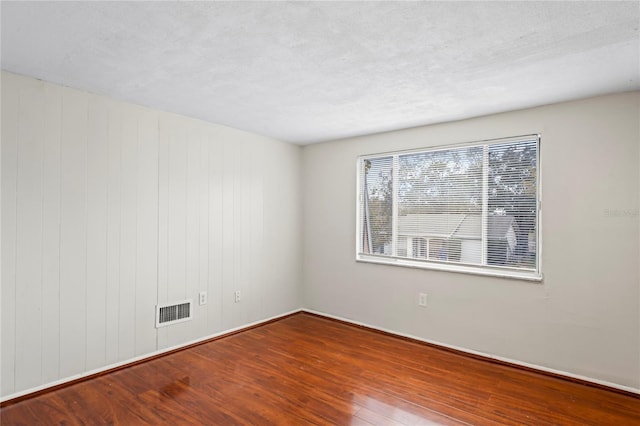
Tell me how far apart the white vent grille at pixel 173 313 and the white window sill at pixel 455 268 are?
202cm

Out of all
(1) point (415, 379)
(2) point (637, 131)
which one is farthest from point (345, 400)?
(2) point (637, 131)

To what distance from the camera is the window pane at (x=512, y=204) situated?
126 inches

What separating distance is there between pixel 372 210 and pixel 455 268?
121 cm

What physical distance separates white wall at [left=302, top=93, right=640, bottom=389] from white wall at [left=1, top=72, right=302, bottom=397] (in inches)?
80.9

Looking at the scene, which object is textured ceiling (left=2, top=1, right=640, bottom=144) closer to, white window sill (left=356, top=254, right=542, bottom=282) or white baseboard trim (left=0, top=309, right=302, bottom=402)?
white window sill (left=356, top=254, right=542, bottom=282)

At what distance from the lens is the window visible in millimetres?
3238

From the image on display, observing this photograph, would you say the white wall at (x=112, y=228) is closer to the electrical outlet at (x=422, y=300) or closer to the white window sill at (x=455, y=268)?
the white window sill at (x=455, y=268)

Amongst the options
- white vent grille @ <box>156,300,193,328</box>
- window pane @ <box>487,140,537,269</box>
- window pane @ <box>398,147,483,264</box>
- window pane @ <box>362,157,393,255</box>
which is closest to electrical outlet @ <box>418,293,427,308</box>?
window pane @ <box>398,147,483,264</box>

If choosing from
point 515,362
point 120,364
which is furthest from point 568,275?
point 120,364

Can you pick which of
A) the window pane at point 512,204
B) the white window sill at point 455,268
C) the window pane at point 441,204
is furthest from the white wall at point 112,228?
the window pane at point 512,204

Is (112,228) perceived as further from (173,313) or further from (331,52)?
(331,52)

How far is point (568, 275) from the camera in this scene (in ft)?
9.73

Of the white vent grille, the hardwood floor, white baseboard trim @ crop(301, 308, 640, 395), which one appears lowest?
the hardwood floor

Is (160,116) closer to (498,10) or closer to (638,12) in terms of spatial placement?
(498,10)
